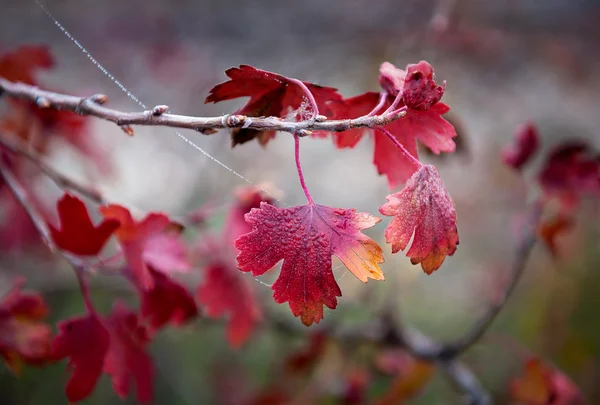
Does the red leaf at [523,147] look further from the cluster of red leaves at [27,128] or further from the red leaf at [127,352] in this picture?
the cluster of red leaves at [27,128]

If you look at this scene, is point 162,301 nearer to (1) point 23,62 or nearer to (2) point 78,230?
(2) point 78,230

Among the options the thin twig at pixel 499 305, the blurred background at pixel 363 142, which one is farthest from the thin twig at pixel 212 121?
the blurred background at pixel 363 142

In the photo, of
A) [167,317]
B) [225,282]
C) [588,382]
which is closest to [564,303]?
[588,382]

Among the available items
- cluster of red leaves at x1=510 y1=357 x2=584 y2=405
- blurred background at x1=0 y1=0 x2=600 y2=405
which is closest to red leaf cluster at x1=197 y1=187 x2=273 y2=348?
cluster of red leaves at x1=510 y1=357 x2=584 y2=405

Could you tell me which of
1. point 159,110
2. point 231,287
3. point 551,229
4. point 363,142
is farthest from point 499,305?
point 363,142

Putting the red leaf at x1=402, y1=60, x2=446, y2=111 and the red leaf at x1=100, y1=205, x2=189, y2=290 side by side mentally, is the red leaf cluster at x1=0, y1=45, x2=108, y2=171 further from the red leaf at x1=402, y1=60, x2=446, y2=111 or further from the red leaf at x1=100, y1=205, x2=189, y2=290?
the red leaf at x1=402, y1=60, x2=446, y2=111

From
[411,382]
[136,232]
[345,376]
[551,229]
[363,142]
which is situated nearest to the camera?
[136,232]
